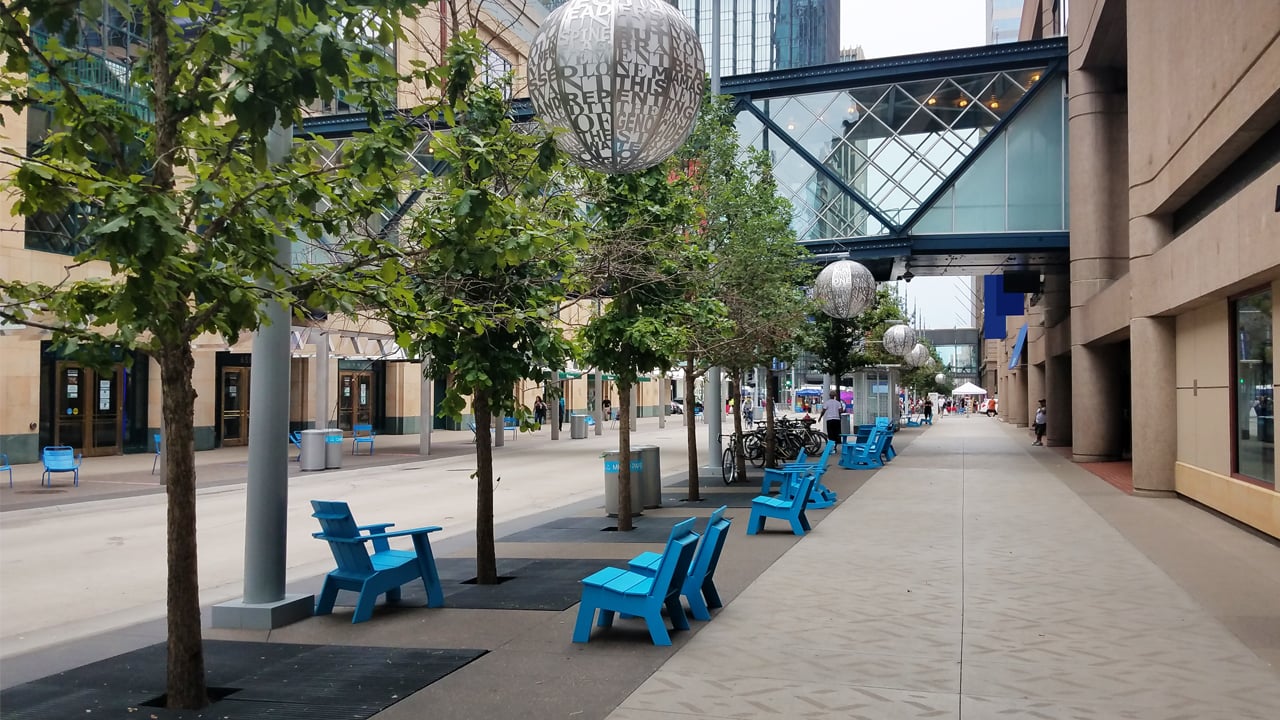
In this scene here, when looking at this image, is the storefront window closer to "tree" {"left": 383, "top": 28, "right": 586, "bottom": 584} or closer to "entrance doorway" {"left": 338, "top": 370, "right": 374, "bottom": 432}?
"tree" {"left": 383, "top": 28, "right": 586, "bottom": 584}

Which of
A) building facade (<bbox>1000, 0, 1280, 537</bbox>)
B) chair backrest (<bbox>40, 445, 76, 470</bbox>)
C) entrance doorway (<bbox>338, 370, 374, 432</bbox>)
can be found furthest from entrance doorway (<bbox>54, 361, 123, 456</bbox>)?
building facade (<bbox>1000, 0, 1280, 537</bbox>)

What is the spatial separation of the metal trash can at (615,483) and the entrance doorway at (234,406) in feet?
73.9

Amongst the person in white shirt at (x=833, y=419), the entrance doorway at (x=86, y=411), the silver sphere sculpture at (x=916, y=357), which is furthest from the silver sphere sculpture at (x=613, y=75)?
the silver sphere sculpture at (x=916, y=357)

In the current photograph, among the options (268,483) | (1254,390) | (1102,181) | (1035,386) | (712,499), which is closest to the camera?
(268,483)

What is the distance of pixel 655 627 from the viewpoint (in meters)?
7.30

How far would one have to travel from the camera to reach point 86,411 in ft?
92.7

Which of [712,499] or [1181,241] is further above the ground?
[1181,241]

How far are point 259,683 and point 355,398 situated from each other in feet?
120

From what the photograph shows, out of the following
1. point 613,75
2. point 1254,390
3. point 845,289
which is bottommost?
point 1254,390

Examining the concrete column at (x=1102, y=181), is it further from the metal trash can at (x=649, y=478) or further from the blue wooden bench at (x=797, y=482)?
the metal trash can at (x=649, y=478)

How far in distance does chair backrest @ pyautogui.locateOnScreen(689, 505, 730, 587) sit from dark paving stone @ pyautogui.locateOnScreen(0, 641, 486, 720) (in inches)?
73.3

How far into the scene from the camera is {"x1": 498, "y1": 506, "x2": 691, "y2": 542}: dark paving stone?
13.0 m

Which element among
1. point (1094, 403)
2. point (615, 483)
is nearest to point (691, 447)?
point (615, 483)

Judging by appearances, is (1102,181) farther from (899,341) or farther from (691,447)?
(691,447)
